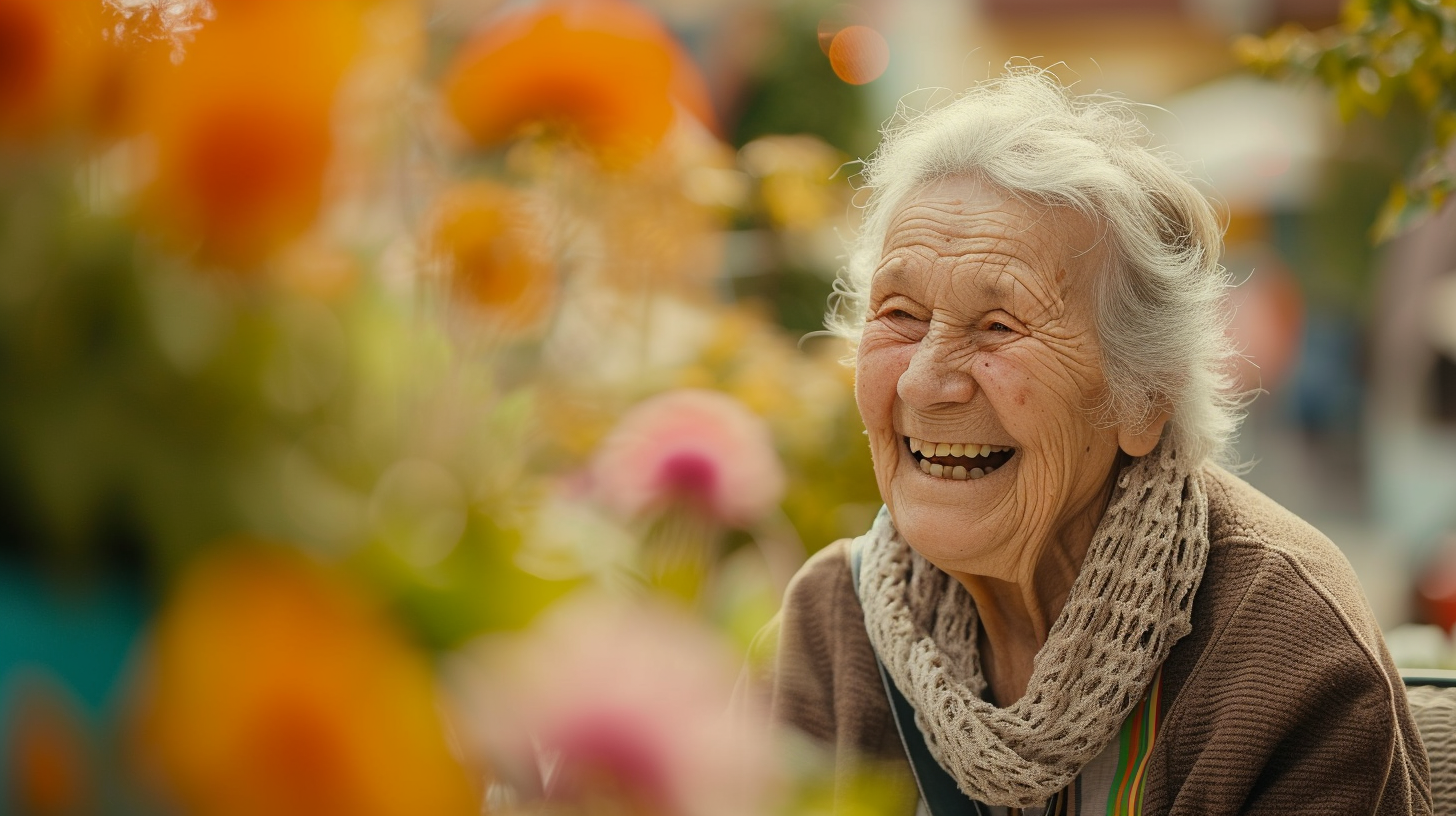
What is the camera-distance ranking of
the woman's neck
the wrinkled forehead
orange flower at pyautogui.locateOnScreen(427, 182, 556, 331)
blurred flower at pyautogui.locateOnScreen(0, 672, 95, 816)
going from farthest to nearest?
1. the woman's neck
2. the wrinkled forehead
3. orange flower at pyautogui.locateOnScreen(427, 182, 556, 331)
4. blurred flower at pyautogui.locateOnScreen(0, 672, 95, 816)

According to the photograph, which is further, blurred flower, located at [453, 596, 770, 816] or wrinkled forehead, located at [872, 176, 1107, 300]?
wrinkled forehead, located at [872, 176, 1107, 300]

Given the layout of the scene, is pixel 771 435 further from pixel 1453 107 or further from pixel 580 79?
pixel 580 79

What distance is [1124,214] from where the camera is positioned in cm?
179

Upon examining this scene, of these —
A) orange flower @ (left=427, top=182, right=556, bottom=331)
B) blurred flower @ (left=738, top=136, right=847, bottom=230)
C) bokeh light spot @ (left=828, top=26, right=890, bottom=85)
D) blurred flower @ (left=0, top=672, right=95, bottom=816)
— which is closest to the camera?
blurred flower @ (left=0, top=672, right=95, bottom=816)

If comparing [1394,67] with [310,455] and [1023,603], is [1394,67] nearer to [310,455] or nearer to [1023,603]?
[1023,603]

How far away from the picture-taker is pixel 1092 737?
1739 millimetres

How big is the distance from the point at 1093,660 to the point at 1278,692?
24 centimetres

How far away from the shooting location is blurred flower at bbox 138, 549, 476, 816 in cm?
46

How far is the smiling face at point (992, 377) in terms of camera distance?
179 centimetres

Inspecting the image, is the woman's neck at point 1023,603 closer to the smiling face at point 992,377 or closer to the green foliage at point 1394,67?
the smiling face at point 992,377

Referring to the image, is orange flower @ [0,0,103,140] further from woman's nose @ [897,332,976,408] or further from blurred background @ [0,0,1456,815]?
woman's nose @ [897,332,976,408]

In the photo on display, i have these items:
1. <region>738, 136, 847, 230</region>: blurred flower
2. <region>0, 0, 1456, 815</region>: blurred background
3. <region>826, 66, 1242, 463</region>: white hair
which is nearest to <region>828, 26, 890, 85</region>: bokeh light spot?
<region>738, 136, 847, 230</region>: blurred flower

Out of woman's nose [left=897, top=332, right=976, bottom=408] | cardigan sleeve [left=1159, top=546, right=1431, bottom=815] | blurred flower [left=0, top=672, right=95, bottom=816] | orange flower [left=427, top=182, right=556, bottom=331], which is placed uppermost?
orange flower [left=427, top=182, right=556, bottom=331]

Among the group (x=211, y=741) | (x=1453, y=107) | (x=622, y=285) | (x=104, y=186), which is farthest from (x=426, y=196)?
(x=1453, y=107)
